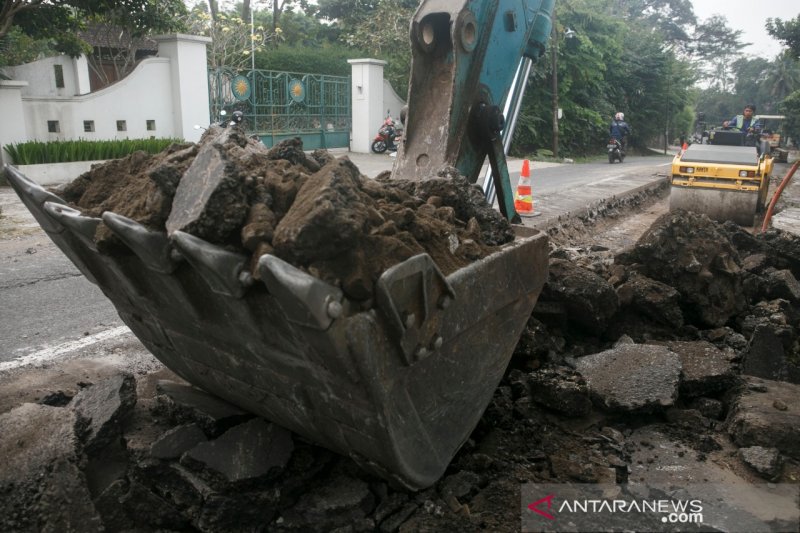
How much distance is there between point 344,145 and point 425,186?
17442mm

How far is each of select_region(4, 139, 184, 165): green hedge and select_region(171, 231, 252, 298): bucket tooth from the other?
30.2 feet

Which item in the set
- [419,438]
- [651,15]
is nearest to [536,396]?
[419,438]

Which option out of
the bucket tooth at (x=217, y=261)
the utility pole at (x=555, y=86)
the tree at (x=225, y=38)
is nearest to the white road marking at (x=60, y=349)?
the bucket tooth at (x=217, y=261)

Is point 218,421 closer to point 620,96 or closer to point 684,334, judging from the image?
point 684,334

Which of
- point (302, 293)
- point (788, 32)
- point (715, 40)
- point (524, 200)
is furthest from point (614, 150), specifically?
point (715, 40)

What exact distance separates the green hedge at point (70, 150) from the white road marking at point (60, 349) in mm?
6583

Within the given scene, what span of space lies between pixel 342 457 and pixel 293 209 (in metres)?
1.20

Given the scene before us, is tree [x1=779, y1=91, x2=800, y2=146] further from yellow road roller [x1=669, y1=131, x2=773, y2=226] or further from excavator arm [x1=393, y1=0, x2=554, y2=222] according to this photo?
excavator arm [x1=393, y1=0, x2=554, y2=222]

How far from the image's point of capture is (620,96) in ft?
93.0

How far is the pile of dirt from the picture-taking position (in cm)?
192

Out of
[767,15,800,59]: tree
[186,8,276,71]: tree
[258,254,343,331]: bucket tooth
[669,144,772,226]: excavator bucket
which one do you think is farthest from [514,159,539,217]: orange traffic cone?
[767,15,800,59]: tree

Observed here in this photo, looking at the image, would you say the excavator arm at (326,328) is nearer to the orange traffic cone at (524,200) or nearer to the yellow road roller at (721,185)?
the orange traffic cone at (524,200)

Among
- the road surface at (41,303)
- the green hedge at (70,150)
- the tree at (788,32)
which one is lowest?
the road surface at (41,303)

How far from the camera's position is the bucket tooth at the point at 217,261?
1.93 metres
